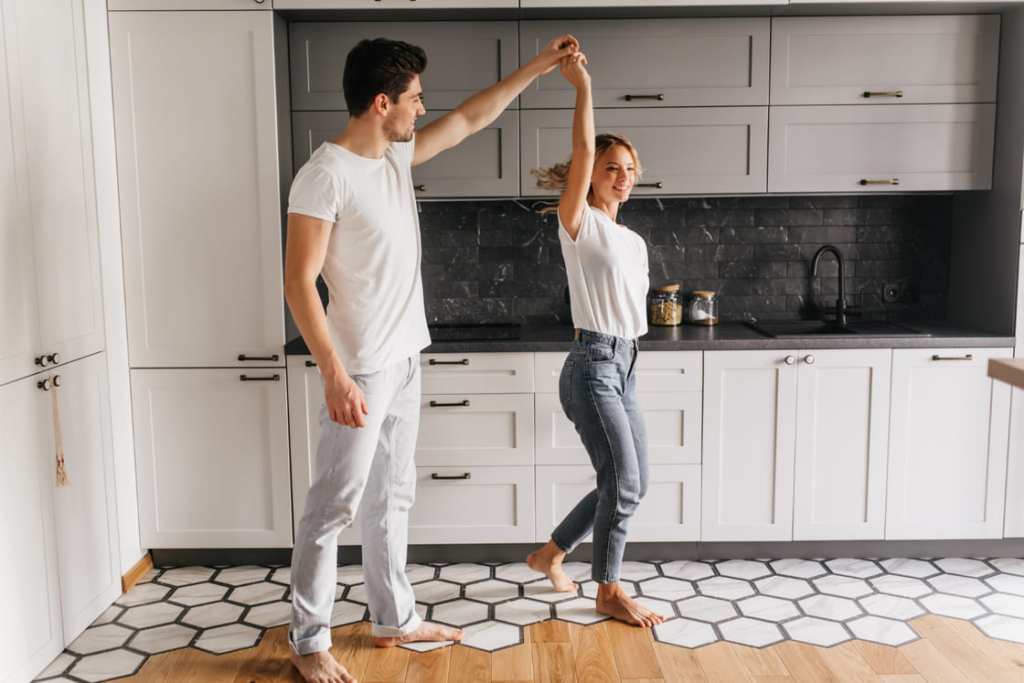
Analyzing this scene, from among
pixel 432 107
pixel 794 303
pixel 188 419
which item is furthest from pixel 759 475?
pixel 188 419

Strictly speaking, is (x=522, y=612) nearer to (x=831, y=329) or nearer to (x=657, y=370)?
(x=657, y=370)

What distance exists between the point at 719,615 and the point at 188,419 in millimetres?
1843

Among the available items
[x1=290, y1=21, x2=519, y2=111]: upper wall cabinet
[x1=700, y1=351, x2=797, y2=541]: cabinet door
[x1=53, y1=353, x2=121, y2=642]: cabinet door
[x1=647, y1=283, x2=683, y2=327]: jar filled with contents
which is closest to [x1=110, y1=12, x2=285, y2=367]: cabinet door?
[x1=290, y1=21, x2=519, y2=111]: upper wall cabinet

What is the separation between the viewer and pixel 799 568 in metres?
3.11

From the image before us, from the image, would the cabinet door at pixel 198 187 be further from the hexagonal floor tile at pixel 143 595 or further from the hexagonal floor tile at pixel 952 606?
the hexagonal floor tile at pixel 952 606

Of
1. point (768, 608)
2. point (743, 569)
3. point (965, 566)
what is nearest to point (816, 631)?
point (768, 608)

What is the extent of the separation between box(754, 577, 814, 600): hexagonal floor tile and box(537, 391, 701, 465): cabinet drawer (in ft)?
1.50

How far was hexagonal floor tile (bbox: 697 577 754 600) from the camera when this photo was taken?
2.89m

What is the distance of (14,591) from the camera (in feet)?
7.54

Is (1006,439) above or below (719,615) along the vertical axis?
above

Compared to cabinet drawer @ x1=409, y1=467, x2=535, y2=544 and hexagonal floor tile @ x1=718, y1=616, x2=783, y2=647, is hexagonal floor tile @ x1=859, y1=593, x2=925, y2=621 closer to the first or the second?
hexagonal floor tile @ x1=718, y1=616, x2=783, y2=647

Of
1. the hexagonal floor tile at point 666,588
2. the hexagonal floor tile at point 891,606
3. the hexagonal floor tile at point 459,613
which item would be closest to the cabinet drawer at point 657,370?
the hexagonal floor tile at point 666,588

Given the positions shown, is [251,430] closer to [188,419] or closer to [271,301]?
[188,419]

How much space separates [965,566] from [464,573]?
5.70 feet
